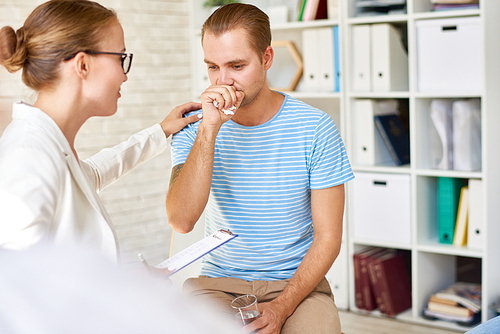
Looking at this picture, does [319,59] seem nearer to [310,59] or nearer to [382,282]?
[310,59]

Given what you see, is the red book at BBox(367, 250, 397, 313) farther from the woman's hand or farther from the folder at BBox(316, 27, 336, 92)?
the woman's hand

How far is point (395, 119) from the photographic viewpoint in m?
2.88

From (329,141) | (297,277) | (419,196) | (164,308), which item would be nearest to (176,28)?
(419,196)

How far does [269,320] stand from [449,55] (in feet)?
5.72

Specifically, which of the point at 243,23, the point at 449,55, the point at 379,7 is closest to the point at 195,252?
the point at 243,23

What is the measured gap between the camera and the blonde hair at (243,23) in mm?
1568

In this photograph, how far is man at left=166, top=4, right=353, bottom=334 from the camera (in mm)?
1511

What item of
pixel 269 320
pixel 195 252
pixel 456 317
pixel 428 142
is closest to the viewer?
pixel 195 252

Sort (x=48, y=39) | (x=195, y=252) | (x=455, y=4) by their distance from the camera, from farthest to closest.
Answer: (x=455, y=4)
(x=195, y=252)
(x=48, y=39)

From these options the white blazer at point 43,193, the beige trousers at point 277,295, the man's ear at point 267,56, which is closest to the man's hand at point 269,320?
the beige trousers at point 277,295

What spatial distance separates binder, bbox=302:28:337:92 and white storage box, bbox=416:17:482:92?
0.46m

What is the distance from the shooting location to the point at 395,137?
2826 millimetres

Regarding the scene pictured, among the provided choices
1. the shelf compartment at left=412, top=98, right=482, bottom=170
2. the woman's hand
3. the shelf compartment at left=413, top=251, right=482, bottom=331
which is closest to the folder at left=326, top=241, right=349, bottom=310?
the shelf compartment at left=413, top=251, right=482, bottom=331

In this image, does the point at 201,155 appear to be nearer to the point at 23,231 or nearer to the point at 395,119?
the point at 23,231
